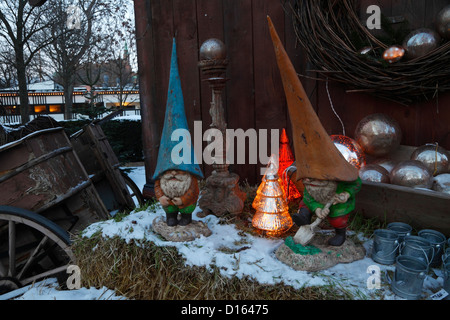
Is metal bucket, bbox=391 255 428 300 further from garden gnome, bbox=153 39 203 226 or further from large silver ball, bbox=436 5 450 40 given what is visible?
large silver ball, bbox=436 5 450 40

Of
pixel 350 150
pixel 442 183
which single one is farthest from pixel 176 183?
pixel 442 183

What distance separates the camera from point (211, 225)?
167cm

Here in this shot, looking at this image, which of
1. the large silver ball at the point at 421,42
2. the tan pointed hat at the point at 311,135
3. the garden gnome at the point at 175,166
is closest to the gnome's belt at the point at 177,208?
the garden gnome at the point at 175,166

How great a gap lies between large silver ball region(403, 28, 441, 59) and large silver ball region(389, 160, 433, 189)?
1.64 feet

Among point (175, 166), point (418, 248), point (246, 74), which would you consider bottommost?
point (418, 248)

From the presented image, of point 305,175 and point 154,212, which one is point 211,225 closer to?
point 154,212

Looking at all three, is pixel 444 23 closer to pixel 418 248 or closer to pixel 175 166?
pixel 418 248

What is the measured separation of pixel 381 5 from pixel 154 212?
1722mm

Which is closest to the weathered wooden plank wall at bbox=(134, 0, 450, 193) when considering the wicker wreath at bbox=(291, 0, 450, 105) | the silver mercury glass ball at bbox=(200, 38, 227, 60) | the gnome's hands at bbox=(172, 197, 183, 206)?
the wicker wreath at bbox=(291, 0, 450, 105)

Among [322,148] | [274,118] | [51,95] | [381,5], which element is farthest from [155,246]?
[51,95]

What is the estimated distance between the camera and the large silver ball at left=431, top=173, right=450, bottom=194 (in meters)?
1.44

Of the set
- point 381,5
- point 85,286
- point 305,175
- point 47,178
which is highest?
point 381,5

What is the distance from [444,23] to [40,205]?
2.26 meters

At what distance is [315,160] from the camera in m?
1.18
